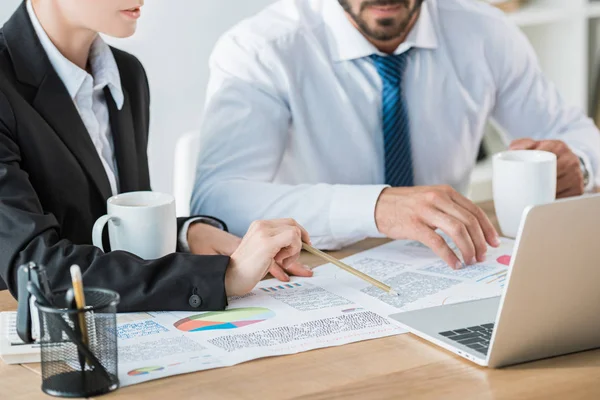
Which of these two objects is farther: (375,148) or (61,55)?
(375,148)

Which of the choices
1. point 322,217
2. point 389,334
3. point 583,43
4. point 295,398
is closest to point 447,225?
point 322,217

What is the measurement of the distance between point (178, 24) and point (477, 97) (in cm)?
110

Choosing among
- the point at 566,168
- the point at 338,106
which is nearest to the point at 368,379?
the point at 566,168

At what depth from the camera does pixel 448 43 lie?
2162 mm

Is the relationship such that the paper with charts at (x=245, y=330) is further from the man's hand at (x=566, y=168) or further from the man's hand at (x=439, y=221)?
the man's hand at (x=566, y=168)

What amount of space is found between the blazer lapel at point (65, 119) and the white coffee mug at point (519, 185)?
71cm

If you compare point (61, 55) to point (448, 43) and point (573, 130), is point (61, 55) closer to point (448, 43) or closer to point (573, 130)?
point (448, 43)

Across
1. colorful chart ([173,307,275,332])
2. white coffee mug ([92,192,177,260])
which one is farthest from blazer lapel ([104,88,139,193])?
colorful chart ([173,307,275,332])

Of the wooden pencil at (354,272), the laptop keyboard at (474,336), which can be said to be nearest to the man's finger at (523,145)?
the wooden pencil at (354,272)

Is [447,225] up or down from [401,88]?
down

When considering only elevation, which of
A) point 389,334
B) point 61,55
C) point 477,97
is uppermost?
point 61,55

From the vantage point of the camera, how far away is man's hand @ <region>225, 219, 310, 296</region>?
136cm

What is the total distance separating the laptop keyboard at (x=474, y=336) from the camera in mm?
1167

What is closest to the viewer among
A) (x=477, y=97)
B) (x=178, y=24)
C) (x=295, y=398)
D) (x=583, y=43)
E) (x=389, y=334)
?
(x=295, y=398)
